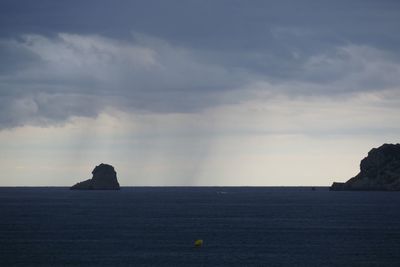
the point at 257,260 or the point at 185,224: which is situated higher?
the point at 185,224

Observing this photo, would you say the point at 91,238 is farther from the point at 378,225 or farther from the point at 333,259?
the point at 378,225

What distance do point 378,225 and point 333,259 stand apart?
69.2m

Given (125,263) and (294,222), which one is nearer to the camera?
(125,263)

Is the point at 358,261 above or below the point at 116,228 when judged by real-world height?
below

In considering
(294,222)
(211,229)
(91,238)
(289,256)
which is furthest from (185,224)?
(289,256)

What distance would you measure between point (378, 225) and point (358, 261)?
70.6 metres

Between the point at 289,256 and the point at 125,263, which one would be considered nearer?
the point at 125,263

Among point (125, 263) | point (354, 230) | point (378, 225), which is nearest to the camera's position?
point (125, 263)

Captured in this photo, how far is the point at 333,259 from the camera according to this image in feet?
392

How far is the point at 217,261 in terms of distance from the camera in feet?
386

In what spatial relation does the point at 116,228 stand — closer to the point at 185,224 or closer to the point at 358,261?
the point at 185,224

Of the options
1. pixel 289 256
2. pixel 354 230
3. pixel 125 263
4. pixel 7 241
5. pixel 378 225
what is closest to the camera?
pixel 125 263

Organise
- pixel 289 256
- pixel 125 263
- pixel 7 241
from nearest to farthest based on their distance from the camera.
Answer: pixel 125 263 → pixel 289 256 → pixel 7 241

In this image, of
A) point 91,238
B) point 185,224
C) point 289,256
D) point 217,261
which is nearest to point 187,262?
point 217,261
